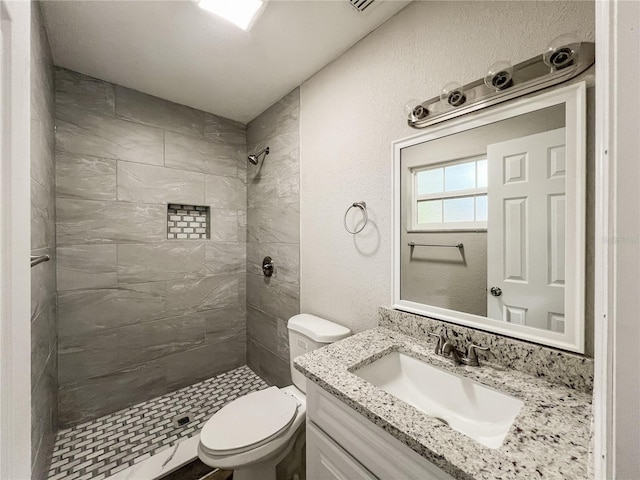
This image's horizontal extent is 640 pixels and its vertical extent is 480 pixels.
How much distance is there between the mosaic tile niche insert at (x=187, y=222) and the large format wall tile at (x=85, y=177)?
0.42m

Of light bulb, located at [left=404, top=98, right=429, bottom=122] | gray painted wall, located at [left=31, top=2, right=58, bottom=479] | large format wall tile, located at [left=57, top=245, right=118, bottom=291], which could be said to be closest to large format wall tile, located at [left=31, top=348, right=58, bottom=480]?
gray painted wall, located at [left=31, top=2, right=58, bottom=479]

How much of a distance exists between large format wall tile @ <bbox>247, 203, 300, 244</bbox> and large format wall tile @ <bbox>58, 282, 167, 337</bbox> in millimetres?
853

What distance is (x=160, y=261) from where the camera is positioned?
79.7 inches

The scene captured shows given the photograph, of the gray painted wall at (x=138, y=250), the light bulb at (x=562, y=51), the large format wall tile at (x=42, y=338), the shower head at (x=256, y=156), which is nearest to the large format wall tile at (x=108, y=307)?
the gray painted wall at (x=138, y=250)

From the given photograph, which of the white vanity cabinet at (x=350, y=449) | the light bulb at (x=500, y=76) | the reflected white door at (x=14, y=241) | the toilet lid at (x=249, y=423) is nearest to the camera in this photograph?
the reflected white door at (x=14, y=241)

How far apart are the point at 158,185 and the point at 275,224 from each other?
0.95 m

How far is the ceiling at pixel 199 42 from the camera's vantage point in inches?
49.1

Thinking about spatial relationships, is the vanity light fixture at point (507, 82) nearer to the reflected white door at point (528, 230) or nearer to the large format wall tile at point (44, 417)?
the reflected white door at point (528, 230)

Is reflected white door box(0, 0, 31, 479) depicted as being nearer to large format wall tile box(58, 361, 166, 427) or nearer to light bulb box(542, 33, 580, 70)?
light bulb box(542, 33, 580, 70)

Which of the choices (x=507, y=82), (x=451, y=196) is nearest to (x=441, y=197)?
(x=451, y=196)

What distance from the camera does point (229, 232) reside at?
7.80 feet

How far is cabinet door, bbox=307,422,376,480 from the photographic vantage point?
793 mm

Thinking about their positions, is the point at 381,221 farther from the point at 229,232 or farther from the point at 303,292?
the point at 229,232

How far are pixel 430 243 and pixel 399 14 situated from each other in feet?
3.66
